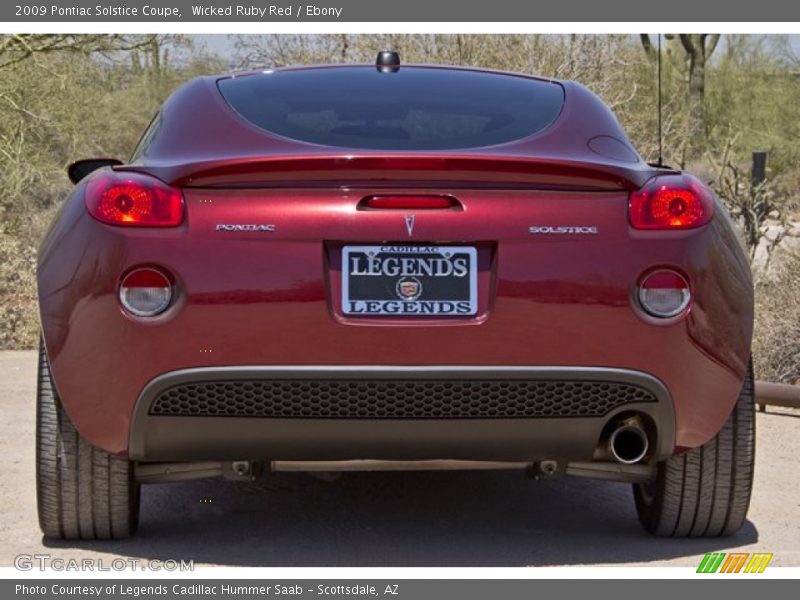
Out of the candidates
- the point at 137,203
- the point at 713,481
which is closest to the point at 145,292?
the point at 137,203

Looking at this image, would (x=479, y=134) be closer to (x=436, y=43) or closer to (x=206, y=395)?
(x=206, y=395)

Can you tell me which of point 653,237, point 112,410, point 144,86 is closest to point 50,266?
point 112,410

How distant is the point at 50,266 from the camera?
466 centimetres

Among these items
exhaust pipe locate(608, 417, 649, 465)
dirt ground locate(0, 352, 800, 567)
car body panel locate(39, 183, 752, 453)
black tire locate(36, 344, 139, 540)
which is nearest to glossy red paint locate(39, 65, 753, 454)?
car body panel locate(39, 183, 752, 453)

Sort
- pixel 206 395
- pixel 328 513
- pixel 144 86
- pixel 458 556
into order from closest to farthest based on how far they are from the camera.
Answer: pixel 206 395 → pixel 458 556 → pixel 328 513 → pixel 144 86

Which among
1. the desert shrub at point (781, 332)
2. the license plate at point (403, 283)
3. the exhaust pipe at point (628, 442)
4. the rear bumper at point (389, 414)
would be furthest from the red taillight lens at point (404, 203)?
the desert shrub at point (781, 332)

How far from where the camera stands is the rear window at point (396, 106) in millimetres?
4863

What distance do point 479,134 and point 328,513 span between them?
4.82ft

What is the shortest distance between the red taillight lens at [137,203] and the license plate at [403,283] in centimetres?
50

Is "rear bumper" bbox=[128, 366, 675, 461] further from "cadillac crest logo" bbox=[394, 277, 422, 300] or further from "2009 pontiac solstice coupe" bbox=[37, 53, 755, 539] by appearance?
"cadillac crest logo" bbox=[394, 277, 422, 300]

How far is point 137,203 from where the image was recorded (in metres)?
4.41

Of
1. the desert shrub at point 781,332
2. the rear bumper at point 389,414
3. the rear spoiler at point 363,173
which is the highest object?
the rear spoiler at point 363,173

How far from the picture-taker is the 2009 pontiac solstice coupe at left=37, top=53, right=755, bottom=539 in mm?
4332

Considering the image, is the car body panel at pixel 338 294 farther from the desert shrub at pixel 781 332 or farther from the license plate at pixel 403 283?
the desert shrub at pixel 781 332
